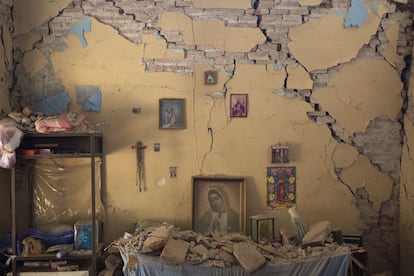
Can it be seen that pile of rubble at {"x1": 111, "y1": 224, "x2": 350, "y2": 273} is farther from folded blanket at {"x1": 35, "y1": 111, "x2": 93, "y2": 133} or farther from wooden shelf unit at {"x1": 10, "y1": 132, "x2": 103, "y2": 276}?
folded blanket at {"x1": 35, "y1": 111, "x2": 93, "y2": 133}

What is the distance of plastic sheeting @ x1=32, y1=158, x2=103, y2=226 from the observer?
128 inches

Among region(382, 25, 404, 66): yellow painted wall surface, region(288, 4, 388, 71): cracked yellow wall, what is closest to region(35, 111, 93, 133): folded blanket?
region(288, 4, 388, 71): cracked yellow wall

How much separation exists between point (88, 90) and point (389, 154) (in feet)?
8.91

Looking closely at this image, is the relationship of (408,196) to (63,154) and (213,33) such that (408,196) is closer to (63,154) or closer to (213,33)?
(213,33)

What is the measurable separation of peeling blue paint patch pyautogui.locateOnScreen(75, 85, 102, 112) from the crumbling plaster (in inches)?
1.8

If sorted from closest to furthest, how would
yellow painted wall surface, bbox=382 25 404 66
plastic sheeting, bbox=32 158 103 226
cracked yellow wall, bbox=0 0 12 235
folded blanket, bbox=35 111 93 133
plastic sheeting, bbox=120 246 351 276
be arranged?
plastic sheeting, bbox=120 246 351 276 < folded blanket, bbox=35 111 93 133 < cracked yellow wall, bbox=0 0 12 235 < plastic sheeting, bbox=32 158 103 226 < yellow painted wall surface, bbox=382 25 404 66

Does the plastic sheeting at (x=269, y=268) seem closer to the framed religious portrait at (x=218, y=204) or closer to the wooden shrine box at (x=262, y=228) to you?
the wooden shrine box at (x=262, y=228)

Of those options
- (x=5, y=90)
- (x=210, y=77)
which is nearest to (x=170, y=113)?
(x=210, y=77)

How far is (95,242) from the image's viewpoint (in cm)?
293

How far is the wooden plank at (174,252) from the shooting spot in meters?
2.60

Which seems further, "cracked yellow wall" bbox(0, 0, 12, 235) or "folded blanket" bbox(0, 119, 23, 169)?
"cracked yellow wall" bbox(0, 0, 12, 235)

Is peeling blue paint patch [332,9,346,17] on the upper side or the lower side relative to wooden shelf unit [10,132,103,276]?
upper

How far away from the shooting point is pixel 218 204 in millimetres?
3281

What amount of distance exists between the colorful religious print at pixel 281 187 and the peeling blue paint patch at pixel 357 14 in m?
1.39
